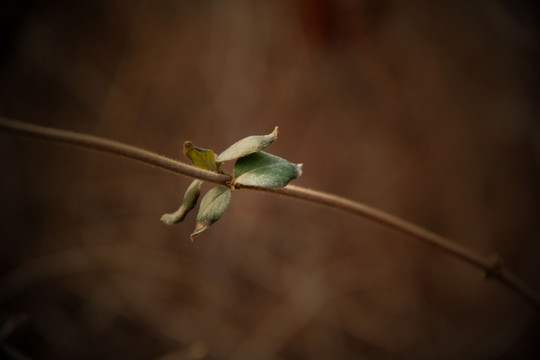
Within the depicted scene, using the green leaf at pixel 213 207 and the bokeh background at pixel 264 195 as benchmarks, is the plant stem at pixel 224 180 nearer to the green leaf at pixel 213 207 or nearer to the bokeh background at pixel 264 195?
the green leaf at pixel 213 207

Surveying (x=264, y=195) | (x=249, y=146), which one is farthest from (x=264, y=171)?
(x=264, y=195)

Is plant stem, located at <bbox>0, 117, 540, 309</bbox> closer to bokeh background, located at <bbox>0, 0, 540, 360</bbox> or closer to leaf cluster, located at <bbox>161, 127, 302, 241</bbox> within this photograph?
leaf cluster, located at <bbox>161, 127, 302, 241</bbox>

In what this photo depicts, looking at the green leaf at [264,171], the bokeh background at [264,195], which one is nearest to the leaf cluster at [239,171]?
the green leaf at [264,171]

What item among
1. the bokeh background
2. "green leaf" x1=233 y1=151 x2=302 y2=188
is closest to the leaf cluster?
"green leaf" x1=233 y1=151 x2=302 y2=188

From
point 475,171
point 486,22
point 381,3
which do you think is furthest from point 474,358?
point 381,3

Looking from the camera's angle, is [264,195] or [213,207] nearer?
[213,207]

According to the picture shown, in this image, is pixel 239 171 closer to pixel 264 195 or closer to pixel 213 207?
pixel 213 207
